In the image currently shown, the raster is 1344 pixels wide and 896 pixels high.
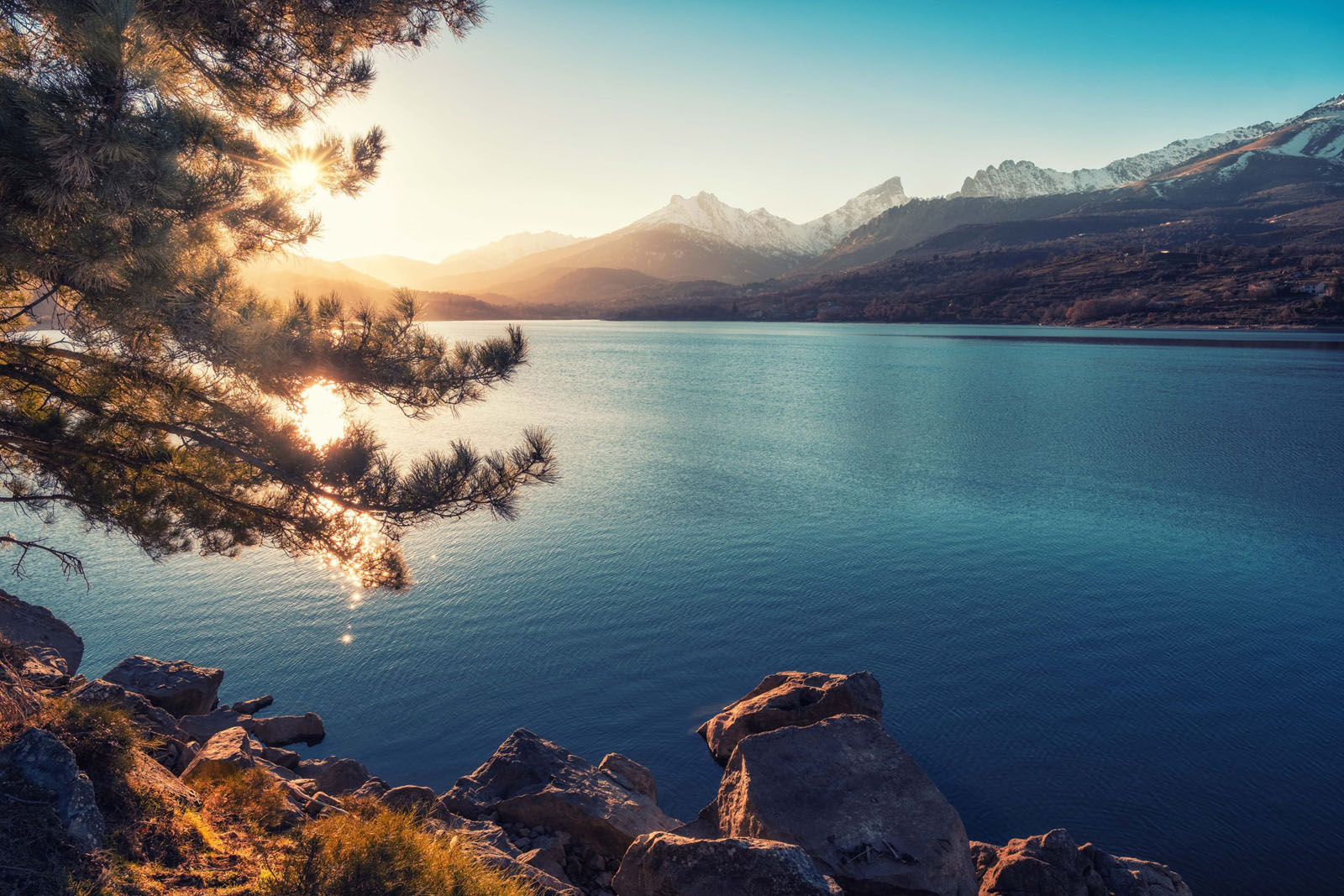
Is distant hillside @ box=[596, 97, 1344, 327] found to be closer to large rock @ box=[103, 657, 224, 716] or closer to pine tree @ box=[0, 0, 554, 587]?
pine tree @ box=[0, 0, 554, 587]

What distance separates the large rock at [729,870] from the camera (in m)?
6.02

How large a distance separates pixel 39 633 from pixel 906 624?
55.3ft

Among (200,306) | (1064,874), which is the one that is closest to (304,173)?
(200,306)

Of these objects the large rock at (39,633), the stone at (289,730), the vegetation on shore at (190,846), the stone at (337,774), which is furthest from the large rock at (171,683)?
the vegetation on shore at (190,846)

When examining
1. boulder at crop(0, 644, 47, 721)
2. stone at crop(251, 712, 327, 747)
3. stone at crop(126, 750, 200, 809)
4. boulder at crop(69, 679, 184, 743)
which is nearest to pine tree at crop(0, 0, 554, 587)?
boulder at crop(69, 679, 184, 743)

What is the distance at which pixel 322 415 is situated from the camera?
28.8 ft

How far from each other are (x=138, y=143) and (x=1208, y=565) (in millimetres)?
24136

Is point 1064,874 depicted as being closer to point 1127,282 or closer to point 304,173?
point 304,173

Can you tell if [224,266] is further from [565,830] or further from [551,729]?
[551,729]

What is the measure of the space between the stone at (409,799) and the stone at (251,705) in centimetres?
583

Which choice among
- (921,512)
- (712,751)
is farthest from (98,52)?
(921,512)

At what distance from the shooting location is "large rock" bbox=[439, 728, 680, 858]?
8.27 metres

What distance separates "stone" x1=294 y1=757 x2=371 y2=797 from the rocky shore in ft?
0.07

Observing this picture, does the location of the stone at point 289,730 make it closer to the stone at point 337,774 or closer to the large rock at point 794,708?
the stone at point 337,774
